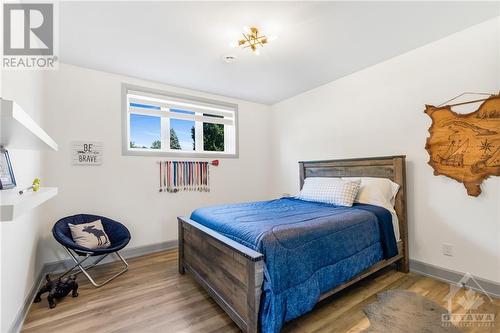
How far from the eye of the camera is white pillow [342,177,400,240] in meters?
2.51

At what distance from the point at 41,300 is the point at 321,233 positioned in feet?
8.26

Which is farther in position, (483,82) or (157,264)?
(157,264)

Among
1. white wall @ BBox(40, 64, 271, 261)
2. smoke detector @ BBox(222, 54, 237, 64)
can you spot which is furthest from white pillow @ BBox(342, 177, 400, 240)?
white wall @ BBox(40, 64, 271, 261)

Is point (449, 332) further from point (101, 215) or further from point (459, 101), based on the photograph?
point (101, 215)

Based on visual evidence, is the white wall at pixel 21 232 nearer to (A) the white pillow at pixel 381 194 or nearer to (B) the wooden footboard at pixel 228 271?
(B) the wooden footboard at pixel 228 271

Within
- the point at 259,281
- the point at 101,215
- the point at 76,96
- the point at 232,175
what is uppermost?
the point at 76,96

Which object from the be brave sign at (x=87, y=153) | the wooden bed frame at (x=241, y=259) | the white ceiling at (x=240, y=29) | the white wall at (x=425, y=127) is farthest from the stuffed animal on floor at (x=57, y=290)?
the white wall at (x=425, y=127)

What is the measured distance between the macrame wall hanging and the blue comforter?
1155 mm

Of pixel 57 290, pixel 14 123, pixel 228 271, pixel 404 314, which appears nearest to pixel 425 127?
pixel 404 314

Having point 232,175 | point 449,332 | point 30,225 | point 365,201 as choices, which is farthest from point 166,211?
point 449,332

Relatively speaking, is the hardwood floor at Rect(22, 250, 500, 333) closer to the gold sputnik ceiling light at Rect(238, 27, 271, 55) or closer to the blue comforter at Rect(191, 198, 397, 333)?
the blue comforter at Rect(191, 198, 397, 333)

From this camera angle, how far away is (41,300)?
6.70 ft

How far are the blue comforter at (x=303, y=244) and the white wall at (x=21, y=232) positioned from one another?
1.37 meters

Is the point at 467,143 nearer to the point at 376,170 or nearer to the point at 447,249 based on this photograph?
the point at 376,170
